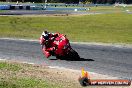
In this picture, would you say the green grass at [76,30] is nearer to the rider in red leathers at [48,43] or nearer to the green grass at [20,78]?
the rider in red leathers at [48,43]

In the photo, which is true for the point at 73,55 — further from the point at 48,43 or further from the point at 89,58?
the point at 48,43

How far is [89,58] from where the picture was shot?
17.5 metres

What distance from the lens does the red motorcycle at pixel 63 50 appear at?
16.9 meters

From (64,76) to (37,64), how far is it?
9.40 ft

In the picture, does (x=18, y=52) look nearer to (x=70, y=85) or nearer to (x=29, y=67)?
(x=29, y=67)

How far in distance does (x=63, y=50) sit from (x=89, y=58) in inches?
54.5

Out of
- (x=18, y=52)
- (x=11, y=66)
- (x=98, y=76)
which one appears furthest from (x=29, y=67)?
(x=18, y=52)

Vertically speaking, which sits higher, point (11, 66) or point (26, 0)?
point (11, 66)

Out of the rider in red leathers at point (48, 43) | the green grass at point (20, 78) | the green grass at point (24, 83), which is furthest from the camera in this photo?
the rider in red leathers at point (48, 43)

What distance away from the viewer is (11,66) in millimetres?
14734

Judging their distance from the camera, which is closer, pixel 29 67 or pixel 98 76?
pixel 98 76

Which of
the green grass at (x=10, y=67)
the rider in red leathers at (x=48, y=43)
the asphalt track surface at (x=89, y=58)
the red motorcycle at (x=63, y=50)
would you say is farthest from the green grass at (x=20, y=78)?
the rider in red leathers at (x=48, y=43)

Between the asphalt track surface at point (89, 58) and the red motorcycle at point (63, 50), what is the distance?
0.32 m

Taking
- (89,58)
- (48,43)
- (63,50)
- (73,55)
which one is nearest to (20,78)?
(63,50)
